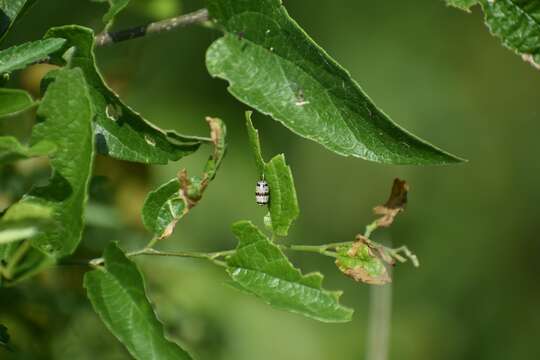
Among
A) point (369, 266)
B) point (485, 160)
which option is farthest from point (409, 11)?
point (369, 266)

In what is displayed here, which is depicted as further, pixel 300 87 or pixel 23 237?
pixel 300 87

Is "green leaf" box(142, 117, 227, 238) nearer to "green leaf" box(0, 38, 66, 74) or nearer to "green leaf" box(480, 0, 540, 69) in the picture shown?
"green leaf" box(0, 38, 66, 74)

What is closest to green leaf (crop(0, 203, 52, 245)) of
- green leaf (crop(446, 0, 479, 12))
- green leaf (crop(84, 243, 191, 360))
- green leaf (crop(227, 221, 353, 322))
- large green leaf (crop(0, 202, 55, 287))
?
large green leaf (crop(0, 202, 55, 287))

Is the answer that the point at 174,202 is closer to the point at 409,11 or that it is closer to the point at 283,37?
the point at 283,37

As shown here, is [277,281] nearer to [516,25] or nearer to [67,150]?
[67,150]

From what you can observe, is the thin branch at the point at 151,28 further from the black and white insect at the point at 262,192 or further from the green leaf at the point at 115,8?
the black and white insect at the point at 262,192

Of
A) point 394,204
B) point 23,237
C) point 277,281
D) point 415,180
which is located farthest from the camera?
point 415,180

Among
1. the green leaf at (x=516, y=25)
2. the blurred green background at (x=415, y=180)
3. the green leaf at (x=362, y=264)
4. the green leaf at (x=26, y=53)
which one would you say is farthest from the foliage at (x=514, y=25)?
the blurred green background at (x=415, y=180)

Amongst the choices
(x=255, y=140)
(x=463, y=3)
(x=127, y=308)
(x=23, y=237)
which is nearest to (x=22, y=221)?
(x=23, y=237)
